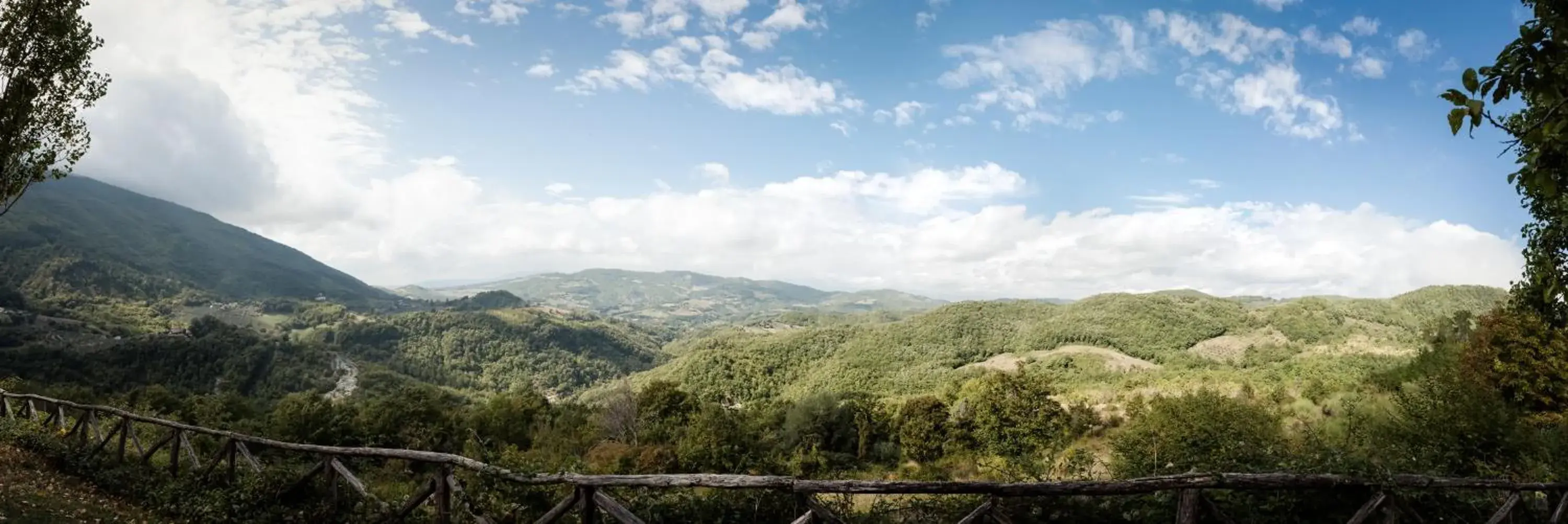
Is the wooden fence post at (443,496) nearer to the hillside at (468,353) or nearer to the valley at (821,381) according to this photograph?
the valley at (821,381)

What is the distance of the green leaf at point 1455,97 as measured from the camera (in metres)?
3.00

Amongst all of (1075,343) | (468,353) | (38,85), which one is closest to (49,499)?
(38,85)

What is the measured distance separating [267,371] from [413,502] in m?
134

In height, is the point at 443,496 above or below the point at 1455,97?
below

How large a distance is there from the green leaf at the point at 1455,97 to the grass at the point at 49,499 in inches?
595

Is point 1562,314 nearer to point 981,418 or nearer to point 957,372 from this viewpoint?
point 981,418

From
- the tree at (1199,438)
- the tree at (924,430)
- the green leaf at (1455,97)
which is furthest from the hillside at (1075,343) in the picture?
the green leaf at (1455,97)

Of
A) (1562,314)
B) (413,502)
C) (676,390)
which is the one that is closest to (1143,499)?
(413,502)

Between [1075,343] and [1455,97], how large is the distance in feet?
409

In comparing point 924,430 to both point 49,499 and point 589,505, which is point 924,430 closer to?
point 589,505

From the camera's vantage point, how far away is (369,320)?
643 ft

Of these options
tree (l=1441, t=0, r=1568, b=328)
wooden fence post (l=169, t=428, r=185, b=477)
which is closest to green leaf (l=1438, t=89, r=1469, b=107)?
tree (l=1441, t=0, r=1568, b=328)

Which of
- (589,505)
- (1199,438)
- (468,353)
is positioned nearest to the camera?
(589,505)

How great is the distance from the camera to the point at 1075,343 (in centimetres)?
11500
